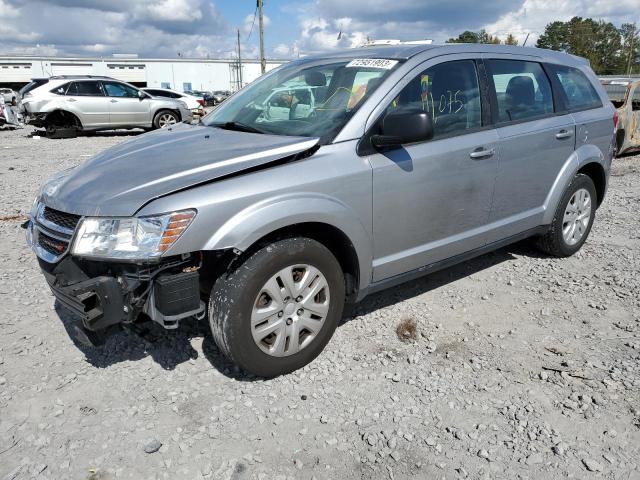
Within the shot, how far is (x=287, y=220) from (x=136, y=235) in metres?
0.76

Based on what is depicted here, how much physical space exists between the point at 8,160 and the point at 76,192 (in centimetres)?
974

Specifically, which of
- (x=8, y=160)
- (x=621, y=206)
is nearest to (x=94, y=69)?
(x=8, y=160)

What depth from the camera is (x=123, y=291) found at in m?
2.58

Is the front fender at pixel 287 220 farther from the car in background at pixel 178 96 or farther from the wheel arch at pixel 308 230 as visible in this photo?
the car in background at pixel 178 96

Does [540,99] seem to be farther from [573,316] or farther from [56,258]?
[56,258]

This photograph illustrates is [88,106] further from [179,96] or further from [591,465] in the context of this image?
[591,465]

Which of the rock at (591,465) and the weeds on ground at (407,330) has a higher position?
the weeds on ground at (407,330)

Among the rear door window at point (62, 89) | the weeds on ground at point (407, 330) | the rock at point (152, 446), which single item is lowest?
the rock at point (152, 446)

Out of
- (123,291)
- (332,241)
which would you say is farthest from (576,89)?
(123,291)

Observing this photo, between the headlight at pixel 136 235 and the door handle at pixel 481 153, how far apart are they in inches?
80.7

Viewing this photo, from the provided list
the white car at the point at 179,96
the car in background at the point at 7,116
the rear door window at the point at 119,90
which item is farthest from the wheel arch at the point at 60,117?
the white car at the point at 179,96

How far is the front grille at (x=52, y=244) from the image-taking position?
277 centimetres

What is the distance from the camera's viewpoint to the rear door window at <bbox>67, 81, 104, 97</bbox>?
14836mm

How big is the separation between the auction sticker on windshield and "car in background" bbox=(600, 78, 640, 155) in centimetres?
822
